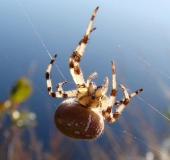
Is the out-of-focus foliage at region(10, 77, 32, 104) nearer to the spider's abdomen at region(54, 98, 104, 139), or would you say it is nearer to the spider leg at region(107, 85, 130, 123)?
the spider's abdomen at region(54, 98, 104, 139)

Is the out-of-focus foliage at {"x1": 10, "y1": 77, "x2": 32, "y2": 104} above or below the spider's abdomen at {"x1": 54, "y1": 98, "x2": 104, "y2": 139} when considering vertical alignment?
above

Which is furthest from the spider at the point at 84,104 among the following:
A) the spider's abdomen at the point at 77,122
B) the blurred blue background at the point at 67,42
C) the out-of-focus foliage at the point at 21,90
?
the blurred blue background at the point at 67,42

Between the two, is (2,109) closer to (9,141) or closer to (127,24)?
(9,141)

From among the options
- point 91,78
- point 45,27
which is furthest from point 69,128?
point 45,27

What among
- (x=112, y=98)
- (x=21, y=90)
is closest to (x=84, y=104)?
(x=112, y=98)

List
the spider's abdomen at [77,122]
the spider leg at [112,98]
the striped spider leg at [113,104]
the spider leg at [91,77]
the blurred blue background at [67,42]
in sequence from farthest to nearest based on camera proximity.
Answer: the blurred blue background at [67,42] → the spider leg at [91,77] → the striped spider leg at [113,104] → the spider leg at [112,98] → the spider's abdomen at [77,122]

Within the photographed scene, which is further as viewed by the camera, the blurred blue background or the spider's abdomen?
the blurred blue background

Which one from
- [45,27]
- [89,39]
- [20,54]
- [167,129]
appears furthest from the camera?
[45,27]

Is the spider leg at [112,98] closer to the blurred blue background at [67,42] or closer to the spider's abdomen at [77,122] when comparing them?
the spider's abdomen at [77,122]

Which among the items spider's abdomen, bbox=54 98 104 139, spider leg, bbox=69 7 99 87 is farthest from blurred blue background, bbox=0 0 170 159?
spider's abdomen, bbox=54 98 104 139
